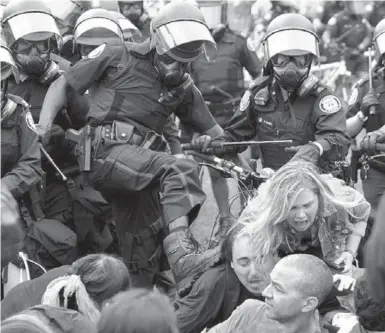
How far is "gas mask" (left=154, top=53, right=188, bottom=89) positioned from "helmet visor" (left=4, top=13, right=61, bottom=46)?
98 centimetres

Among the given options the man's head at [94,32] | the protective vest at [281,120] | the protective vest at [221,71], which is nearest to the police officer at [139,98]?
the protective vest at [281,120]

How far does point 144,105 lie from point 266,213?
6.03 ft

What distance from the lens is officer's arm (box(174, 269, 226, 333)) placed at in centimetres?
575

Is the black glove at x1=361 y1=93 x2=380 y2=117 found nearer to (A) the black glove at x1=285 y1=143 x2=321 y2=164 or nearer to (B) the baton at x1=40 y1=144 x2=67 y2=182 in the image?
(A) the black glove at x1=285 y1=143 x2=321 y2=164

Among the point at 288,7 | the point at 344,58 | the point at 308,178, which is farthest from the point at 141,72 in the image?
the point at 344,58

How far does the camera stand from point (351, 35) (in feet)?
57.5

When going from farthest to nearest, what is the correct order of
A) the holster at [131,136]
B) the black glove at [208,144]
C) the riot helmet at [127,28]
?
the riot helmet at [127,28]
the black glove at [208,144]
the holster at [131,136]

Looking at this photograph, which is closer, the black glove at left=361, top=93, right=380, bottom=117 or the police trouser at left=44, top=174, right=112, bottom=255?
the police trouser at left=44, top=174, right=112, bottom=255

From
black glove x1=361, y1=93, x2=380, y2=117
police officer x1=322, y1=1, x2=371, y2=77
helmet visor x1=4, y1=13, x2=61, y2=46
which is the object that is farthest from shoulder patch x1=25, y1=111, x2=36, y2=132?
police officer x1=322, y1=1, x2=371, y2=77

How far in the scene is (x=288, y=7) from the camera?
12.7 meters

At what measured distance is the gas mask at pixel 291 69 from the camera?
7812 mm

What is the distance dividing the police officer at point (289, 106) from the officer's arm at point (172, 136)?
0.53 metres

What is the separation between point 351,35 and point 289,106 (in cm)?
978

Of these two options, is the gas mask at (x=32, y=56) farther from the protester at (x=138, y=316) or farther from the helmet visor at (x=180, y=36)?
the protester at (x=138, y=316)
